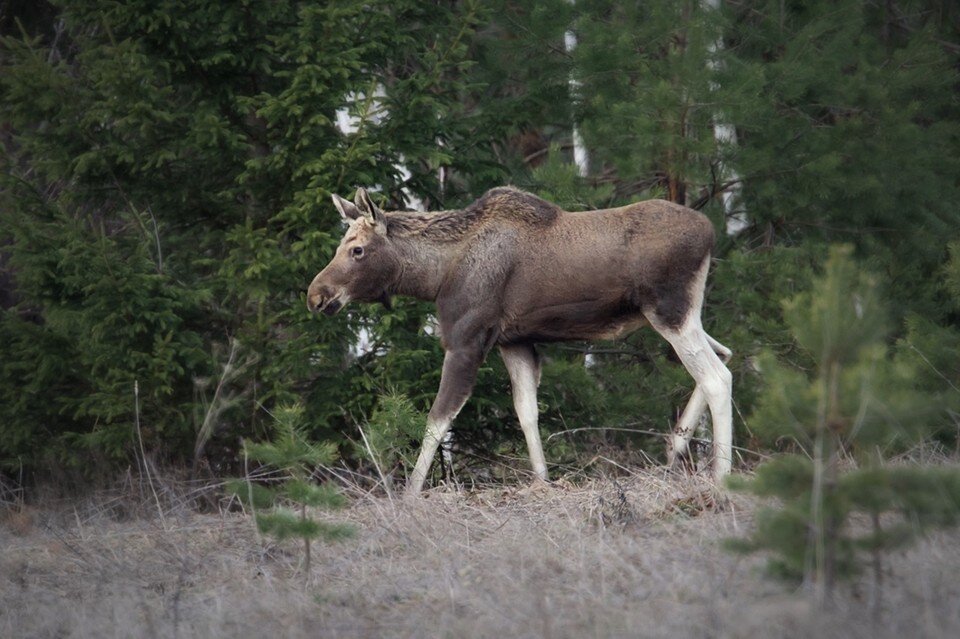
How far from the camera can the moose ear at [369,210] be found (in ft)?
31.8

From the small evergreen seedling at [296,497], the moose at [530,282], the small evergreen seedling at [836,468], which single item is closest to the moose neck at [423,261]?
the moose at [530,282]

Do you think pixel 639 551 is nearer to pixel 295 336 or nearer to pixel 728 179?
pixel 295 336

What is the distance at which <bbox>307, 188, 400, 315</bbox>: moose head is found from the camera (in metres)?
9.75

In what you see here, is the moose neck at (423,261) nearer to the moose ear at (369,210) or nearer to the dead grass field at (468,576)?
the moose ear at (369,210)

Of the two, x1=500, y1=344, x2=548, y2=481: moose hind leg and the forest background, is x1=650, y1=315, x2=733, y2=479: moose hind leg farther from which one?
the forest background

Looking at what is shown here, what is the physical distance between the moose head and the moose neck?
2.8 inches

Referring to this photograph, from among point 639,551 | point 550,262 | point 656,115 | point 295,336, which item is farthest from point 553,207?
point 639,551

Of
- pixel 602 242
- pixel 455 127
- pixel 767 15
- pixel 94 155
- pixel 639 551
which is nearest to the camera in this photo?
pixel 639 551

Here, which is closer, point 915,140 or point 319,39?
point 319,39

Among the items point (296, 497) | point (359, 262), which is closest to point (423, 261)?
point (359, 262)

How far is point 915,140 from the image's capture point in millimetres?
12164

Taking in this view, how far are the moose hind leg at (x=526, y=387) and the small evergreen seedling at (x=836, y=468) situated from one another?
461cm

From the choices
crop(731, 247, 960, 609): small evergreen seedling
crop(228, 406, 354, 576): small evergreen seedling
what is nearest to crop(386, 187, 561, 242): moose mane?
crop(228, 406, 354, 576): small evergreen seedling

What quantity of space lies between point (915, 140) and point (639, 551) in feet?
24.7
